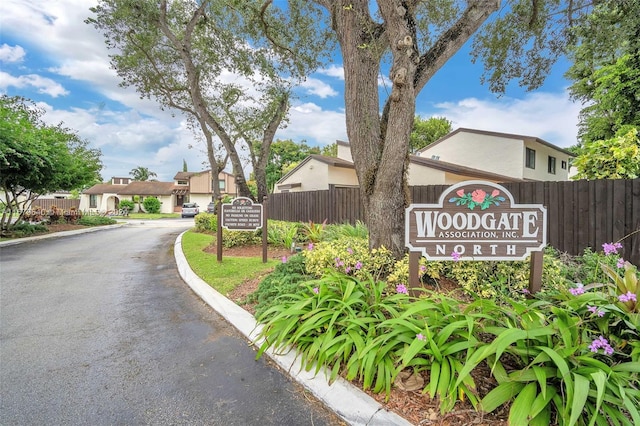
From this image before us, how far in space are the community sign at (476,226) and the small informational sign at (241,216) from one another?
4625mm

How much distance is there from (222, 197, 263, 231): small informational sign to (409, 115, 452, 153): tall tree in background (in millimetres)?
31747

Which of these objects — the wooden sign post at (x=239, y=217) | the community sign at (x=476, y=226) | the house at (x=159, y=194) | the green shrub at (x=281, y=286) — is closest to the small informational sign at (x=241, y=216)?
the wooden sign post at (x=239, y=217)

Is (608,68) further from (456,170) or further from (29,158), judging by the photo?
(29,158)

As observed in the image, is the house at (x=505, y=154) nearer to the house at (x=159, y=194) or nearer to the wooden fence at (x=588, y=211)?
the wooden fence at (x=588, y=211)

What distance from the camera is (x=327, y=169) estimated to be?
60.3 feet

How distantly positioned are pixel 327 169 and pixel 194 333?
15316 millimetres

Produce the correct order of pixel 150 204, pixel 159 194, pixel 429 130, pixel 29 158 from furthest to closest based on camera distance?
pixel 159 194, pixel 150 204, pixel 429 130, pixel 29 158

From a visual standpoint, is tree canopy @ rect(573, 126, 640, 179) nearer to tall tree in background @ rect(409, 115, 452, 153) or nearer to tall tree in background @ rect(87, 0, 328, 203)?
tall tree in background @ rect(87, 0, 328, 203)

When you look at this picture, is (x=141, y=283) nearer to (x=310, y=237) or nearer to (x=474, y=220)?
(x=310, y=237)

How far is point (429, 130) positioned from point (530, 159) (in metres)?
17.6

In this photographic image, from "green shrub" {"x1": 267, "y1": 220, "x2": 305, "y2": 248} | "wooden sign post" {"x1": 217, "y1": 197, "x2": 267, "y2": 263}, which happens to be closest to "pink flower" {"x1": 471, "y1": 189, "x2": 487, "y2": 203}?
"wooden sign post" {"x1": 217, "y1": 197, "x2": 267, "y2": 263}

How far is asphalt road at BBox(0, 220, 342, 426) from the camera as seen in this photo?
2.29m

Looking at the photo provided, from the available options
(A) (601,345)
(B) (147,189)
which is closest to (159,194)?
(B) (147,189)

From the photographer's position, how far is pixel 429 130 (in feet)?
116
